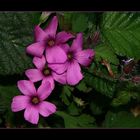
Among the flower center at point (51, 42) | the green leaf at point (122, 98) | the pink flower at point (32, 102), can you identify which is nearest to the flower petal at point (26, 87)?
the pink flower at point (32, 102)

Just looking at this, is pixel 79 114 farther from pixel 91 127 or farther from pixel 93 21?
pixel 93 21

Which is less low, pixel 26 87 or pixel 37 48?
pixel 37 48

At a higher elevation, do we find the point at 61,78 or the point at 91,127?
the point at 61,78

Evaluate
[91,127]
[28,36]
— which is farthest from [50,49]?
[91,127]

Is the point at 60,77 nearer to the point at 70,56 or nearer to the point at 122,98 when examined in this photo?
the point at 70,56

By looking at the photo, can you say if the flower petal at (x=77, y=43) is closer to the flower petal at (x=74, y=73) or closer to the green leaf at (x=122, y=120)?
the flower petal at (x=74, y=73)

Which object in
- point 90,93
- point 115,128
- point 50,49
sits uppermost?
point 50,49

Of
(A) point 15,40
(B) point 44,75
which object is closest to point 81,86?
(B) point 44,75

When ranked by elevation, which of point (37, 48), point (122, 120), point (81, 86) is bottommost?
point (122, 120)
